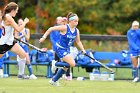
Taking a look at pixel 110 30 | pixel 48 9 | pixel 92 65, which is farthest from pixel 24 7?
pixel 92 65

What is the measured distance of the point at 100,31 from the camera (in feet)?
153

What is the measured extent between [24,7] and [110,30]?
5.23 meters

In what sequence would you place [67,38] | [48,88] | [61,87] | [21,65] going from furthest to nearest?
[21,65] < [67,38] < [61,87] < [48,88]

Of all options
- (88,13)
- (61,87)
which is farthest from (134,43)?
(88,13)

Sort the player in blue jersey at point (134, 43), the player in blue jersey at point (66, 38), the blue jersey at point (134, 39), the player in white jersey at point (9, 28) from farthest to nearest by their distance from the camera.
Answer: the blue jersey at point (134, 39) → the player in blue jersey at point (134, 43) → the player in blue jersey at point (66, 38) → the player in white jersey at point (9, 28)

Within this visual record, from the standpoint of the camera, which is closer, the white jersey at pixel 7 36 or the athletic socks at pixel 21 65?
the white jersey at pixel 7 36

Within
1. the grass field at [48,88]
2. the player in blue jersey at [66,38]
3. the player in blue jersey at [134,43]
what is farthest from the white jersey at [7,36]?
the player in blue jersey at [134,43]

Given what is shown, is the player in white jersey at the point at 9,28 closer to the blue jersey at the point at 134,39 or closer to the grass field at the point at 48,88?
the grass field at the point at 48,88

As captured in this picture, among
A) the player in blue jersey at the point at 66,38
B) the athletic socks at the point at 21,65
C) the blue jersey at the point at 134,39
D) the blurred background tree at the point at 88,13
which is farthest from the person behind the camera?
the blurred background tree at the point at 88,13

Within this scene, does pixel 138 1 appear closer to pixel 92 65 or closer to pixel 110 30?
pixel 110 30

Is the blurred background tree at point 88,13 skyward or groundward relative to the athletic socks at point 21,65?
skyward

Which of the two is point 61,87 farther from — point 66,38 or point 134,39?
point 134,39

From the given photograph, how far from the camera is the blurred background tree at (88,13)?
44.2m

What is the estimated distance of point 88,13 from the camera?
45344mm
